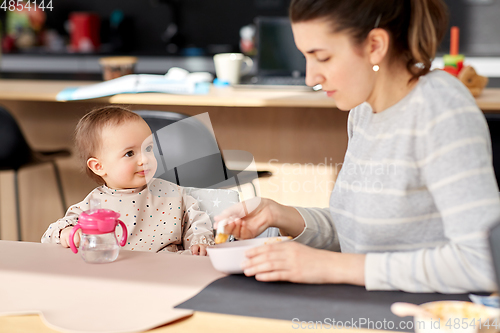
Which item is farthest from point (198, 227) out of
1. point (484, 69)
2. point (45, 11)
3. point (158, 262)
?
point (45, 11)

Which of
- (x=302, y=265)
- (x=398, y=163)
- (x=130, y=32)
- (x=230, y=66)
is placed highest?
(x=130, y=32)

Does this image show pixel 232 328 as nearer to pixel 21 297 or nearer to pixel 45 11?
pixel 21 297

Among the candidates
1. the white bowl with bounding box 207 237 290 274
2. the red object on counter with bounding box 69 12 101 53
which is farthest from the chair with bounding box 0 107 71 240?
the red object on counter with bounding box 69 12 101 53

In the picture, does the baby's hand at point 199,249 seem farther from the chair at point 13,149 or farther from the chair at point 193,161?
the chair at point 13,149

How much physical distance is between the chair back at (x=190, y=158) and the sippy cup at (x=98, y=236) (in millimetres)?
321

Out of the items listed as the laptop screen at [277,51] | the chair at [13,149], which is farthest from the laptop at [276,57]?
the chair at [13,149]

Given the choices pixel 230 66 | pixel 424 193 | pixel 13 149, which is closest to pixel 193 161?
pixel 424 193

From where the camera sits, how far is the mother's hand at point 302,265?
819 millimetres

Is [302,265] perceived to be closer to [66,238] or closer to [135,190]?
[66,238]

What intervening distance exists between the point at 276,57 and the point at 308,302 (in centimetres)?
170

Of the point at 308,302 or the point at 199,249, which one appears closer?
the point at 308,302

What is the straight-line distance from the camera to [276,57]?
7.59 feet

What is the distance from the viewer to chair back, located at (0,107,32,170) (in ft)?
7.22

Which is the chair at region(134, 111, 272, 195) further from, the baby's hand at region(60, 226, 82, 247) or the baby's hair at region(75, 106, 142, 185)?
the baby's hand at region(60, 226, 82, 247)
